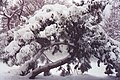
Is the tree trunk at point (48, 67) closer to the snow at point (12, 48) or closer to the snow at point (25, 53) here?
the snow at point (25, 53)

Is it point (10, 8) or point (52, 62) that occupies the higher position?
point (10, 8)

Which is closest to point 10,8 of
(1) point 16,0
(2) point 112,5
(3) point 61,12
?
(1) point 16,0

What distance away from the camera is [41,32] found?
3.12 meters

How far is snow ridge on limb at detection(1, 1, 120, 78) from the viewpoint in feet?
10.2

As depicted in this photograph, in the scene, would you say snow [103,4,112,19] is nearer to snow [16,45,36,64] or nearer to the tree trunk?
the tree trunk

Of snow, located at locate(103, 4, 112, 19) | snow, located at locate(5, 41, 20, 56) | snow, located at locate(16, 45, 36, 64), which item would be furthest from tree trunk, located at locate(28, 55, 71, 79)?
snow, located at locate(103, 4, 112, 19)

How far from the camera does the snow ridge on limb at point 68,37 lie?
312 cm

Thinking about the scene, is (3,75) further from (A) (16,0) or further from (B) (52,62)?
(A) (16,0)

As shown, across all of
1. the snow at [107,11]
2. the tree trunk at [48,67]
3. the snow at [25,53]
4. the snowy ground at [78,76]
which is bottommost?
the snowy ground at [78,76]

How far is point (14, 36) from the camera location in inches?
123

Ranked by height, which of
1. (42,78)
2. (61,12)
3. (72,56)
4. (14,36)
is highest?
(61,12)

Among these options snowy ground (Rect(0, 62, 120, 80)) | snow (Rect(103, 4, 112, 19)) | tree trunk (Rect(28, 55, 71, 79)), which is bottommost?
snowy ground (Rect(0, 62, 120, 80))

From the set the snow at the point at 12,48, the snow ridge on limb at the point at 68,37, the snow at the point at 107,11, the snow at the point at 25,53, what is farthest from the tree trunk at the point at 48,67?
the snow at the point at 107,11

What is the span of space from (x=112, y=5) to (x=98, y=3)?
15 centimetres
